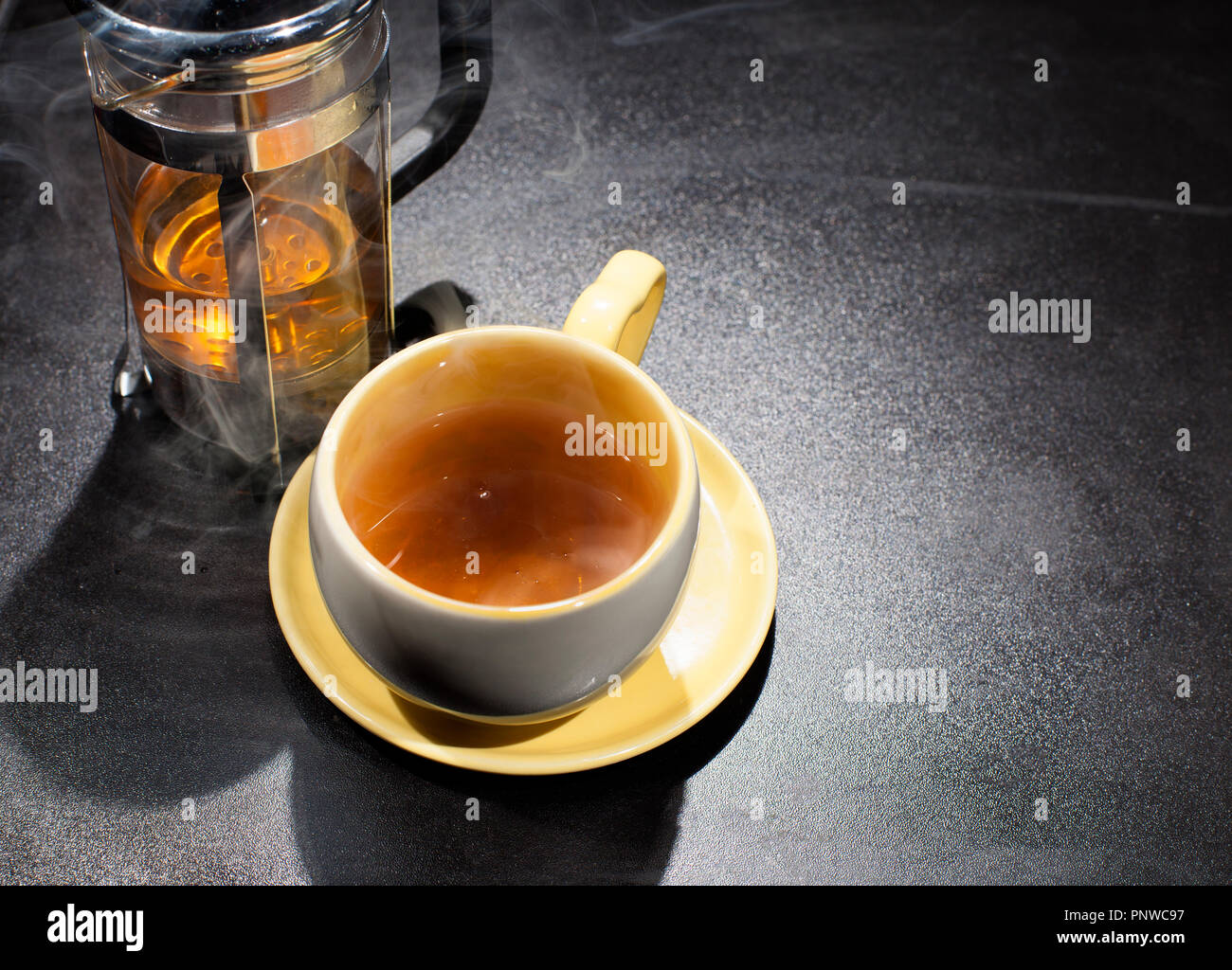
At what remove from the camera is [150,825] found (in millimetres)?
426

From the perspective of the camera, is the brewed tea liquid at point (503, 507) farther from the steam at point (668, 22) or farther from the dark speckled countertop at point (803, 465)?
the steam at point (668, 22)

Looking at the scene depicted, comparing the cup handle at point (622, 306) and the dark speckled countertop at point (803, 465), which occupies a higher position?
the cup handle at point (622, 306)

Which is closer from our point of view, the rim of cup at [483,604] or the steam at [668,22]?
the rim of cup at [483,604]

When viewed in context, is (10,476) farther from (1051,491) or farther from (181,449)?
(1051,491)

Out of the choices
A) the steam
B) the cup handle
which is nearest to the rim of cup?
the cup handle

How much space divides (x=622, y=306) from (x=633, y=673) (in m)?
0.14

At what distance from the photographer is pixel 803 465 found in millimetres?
547

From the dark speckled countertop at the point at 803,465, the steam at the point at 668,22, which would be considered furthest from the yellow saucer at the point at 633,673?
the steam at the point at 668,22

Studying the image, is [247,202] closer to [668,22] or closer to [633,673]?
[633,673]

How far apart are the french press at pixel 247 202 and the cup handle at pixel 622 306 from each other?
0.12 m

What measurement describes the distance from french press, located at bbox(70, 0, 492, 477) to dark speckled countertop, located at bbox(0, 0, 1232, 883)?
43 mm

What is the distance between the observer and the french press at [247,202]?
0.41 m

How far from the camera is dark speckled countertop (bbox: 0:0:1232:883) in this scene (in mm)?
438

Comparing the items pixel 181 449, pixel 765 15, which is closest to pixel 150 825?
pixel 181 449
